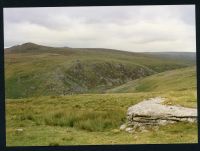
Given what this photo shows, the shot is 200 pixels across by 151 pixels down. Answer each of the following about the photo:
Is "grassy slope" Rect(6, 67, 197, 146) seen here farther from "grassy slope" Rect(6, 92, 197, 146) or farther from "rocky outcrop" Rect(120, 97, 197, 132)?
"rocky outcrop" Rect(120, 97, 197, 132)

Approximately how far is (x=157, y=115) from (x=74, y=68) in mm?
2209

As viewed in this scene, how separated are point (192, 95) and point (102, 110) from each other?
1639 millimetres

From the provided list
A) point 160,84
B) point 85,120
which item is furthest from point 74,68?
point 160,84

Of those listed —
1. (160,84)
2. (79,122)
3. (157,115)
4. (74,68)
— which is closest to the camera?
(157,115)

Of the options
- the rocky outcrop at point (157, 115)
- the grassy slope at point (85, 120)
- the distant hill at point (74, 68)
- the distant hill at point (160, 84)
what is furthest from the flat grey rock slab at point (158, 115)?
the distant hill at point (74, 68)

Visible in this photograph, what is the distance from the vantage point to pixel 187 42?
38.1 feet

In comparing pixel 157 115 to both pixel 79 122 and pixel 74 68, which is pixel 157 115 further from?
pixel 74 68

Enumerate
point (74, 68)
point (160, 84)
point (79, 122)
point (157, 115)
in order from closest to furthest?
point (157, 115) < point (79, 122) < point (160, 84) < point (74, 68)

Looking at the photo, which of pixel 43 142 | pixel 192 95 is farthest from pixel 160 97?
pixel 43 142

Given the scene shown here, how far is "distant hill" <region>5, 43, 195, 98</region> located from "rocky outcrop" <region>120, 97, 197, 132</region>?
75 centimetres

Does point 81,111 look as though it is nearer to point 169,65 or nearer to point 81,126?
point 81,126

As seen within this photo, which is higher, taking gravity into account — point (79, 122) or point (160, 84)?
point (160, 84)

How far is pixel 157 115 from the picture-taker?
746cm

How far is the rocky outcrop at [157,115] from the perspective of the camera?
7.36 m
